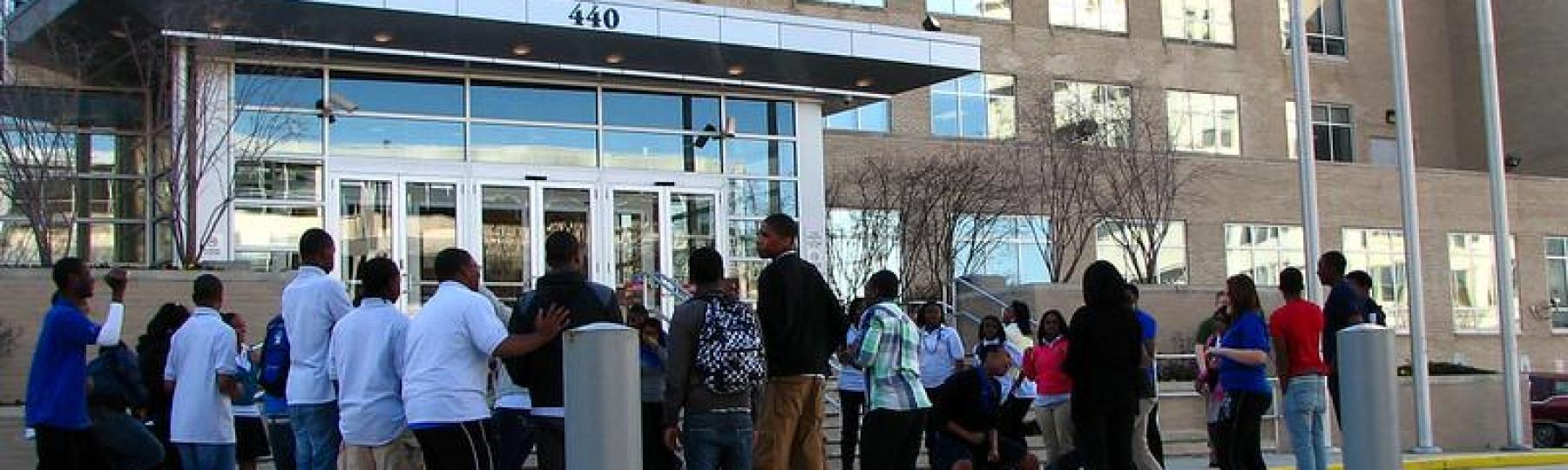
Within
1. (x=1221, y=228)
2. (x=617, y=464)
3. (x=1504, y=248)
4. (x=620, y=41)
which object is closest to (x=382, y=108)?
(x=620, y=41)

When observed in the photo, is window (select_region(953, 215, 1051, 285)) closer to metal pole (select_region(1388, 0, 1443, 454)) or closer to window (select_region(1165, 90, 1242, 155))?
window (select_region(1165, 90, 1242, 155))

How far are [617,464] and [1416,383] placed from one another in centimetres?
1741

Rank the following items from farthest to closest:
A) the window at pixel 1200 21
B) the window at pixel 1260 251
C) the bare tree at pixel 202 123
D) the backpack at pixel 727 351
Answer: the window at pixel 1200 21
the window at pixel 1260 251
the bare tree at pixel 202 123
the backpack at pixel 727 351

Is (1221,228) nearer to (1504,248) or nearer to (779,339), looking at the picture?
(1504,248)

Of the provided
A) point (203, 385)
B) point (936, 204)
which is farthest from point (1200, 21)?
point (203, 385)

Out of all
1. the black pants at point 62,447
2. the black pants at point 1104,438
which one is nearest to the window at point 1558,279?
the black pants at point 1104,438

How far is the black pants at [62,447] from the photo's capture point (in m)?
10.4

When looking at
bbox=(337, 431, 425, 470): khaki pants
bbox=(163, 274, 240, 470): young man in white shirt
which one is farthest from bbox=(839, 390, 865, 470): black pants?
bbox=(337, 431, 425, 470): khaki pants

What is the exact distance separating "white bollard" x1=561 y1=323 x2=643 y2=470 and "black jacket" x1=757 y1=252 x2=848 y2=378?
3042 millimetres

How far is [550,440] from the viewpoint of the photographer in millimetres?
9125

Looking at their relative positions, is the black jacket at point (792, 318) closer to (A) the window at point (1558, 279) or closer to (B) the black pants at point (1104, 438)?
(B) the black pants at point (1104, 438)

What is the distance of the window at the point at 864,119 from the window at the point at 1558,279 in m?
18.7

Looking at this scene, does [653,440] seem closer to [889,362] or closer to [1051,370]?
Result: [889,362]

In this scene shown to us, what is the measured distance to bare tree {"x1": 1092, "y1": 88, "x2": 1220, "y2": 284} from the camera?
112 feet
